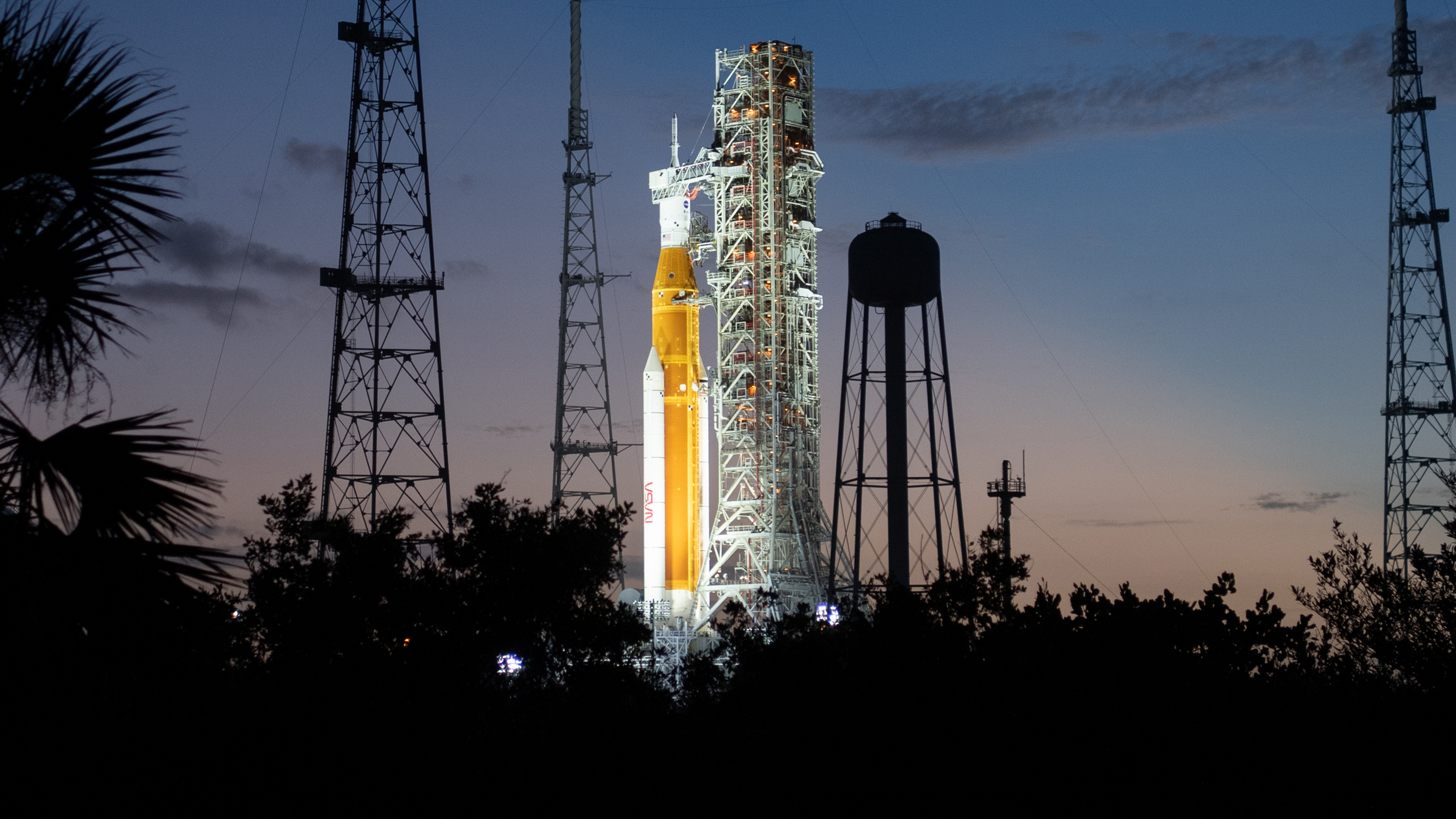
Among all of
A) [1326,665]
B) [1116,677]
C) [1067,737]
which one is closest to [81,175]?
[1067,737]

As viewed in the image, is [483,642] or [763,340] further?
[763,340]

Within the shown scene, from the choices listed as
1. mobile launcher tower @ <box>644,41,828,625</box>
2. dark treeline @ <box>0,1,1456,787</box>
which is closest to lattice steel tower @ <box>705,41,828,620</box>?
mobile launcher tower @ <box>644,41,828,625</box>

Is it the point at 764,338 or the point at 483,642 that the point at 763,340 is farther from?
the point at 483,642

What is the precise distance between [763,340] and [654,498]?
28.7 ft

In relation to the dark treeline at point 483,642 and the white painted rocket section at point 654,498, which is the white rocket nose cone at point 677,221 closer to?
the white painted rocket section at point 654,498

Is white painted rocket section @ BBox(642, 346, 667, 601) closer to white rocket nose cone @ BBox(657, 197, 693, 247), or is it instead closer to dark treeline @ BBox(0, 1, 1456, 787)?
white rocket nose cone @ BBox(657, 197, 693, 247)

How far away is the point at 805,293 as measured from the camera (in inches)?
2498

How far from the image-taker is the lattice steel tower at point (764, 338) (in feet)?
205

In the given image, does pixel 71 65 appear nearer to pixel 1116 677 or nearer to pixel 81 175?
pixel 81 175

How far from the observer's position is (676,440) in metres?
65.7

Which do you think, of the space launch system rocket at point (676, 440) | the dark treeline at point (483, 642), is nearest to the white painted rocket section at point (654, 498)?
the space launch system rocket at point (676, 440)

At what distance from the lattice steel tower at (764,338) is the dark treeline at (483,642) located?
25.7m

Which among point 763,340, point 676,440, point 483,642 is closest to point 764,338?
point 763,340

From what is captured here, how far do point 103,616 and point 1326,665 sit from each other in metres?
18.5
